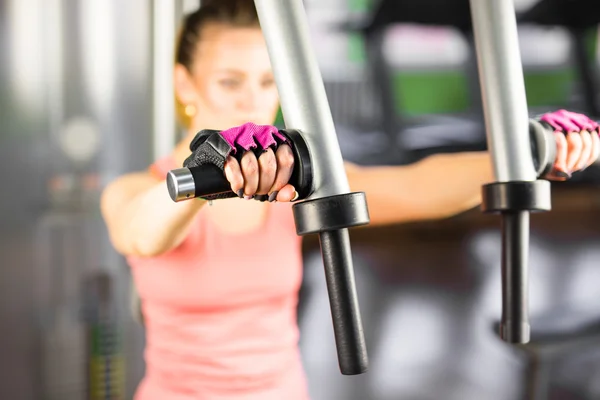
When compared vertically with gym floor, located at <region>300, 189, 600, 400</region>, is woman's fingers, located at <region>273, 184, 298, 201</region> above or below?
above

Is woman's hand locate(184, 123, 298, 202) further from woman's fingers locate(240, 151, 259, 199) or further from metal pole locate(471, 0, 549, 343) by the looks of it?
metal pole locate(471, 0, 549, 343)

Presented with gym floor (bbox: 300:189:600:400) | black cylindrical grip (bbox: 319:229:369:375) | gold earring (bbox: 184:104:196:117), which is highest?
gold earring (bbox: 184:104:196:117)

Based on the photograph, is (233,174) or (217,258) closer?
(233,174)

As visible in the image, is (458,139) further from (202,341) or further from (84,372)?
(84,372)

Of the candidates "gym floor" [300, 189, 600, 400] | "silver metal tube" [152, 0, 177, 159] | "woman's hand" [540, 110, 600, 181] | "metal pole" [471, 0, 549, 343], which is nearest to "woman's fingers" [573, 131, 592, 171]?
"woman's hand" [540, 110, 600, 181]

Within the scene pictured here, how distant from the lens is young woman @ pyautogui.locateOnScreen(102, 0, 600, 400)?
92 centimetres

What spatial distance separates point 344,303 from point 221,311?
55 centimetres

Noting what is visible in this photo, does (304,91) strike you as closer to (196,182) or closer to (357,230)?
(196,182)

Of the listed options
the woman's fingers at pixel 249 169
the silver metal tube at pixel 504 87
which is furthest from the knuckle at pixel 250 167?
the silver metal tube at pixel 504 87

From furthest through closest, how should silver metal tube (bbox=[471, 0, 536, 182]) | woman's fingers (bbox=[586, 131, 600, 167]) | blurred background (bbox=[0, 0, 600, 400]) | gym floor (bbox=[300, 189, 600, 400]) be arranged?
gym floor (bbox=[300, 189, 600, 400]) → blurred background (bbox=[0, 0, 600, 400]) → woman's fingers (bbox=[586, 131, 600, 167]) → silver metal tube (bbox=[471, 0, 536, 182])

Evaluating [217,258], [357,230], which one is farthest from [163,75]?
[357,230]

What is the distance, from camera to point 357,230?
105 cm

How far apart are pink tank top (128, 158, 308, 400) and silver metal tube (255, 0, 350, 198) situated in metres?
0.52

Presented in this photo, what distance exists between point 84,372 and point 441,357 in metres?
0.59
